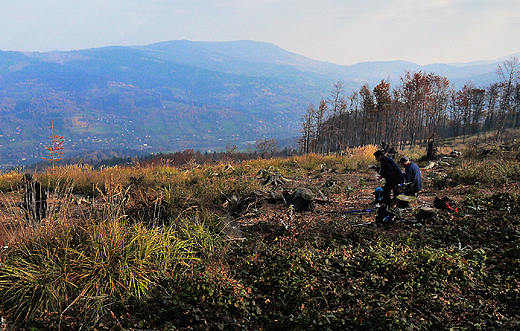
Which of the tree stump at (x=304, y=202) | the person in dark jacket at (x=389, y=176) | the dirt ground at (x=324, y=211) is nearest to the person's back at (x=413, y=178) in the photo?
the dirt ground at (x=324, y=211)

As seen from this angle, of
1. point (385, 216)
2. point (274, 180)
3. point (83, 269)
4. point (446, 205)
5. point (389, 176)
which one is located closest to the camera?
point (83, 269)

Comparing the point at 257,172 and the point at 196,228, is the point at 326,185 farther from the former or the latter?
the point at 196,228

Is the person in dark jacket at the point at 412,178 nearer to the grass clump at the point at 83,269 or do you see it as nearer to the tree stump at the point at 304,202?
the tree stump at the point at 304,202

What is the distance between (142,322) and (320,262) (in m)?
2.43

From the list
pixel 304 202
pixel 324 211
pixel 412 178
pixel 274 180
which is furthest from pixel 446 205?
pixel 274 180

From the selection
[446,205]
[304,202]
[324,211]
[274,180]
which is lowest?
[274,180]

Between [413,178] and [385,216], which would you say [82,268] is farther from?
[413,178]

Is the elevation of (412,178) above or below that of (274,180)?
above

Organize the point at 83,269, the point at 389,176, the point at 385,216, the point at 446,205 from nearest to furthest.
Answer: the point at 83,269
the point at 385,216
the point at 446,205
the point at 389,176

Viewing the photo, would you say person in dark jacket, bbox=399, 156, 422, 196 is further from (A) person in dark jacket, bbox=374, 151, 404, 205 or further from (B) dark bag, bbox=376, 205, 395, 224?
(B) dark bag, bbox=376, 205, 395, 224

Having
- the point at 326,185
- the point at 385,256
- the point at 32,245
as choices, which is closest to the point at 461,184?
the point at 326,185

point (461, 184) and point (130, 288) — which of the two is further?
point (461, 184)

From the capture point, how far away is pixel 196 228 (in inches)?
195

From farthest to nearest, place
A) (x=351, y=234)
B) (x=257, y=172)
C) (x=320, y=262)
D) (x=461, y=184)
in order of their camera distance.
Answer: (x=257, y=172), (x=461, y=184), (x=351, y=234), (x=320, y=262)
